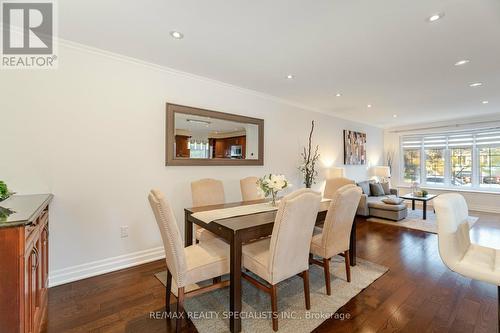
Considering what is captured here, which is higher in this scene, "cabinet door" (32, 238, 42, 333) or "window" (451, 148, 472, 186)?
"window" (451, 148, 472, 186)

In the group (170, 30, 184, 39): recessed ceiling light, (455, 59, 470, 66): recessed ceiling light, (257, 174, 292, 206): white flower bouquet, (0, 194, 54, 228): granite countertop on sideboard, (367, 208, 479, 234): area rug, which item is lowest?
(367, 208, 479, 234): area rug

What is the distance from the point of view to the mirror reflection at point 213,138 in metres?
3.12

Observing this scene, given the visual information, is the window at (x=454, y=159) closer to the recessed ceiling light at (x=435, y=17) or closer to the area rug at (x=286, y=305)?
the area rug at (x=286, y=305)

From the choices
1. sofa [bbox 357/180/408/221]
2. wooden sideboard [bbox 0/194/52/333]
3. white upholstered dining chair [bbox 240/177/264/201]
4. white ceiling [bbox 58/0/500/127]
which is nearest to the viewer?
wooden sideboard [bbox 0/194/52/333]

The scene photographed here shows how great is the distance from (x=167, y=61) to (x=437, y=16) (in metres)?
2.78

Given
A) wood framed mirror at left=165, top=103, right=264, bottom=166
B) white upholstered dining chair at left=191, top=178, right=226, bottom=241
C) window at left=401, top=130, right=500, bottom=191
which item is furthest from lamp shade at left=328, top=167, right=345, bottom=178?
window at left=401, top=130, right=500, bottom=191

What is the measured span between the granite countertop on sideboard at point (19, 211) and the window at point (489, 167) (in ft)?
29.0

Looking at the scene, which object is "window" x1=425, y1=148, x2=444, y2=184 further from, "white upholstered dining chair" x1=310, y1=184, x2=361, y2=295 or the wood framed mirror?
"white upholstered dining chair" x1=310, y1=184, x2=361, y2=295

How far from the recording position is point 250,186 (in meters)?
3.31

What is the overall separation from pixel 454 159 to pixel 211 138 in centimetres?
718

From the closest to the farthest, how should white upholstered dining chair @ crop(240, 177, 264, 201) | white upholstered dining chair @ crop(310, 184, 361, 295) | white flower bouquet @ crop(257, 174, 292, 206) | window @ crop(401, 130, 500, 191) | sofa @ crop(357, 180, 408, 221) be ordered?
white upholstered dining chair @ crop(310, 184, 361, 295), white flower bouquet @ crop(257, 174, 292, 206), white upholstered dining chair @ crop(240, 177, 264, 201), sofa @ crop(357, 180, 408, 221), window @ crop(401, 130, 500, 191)

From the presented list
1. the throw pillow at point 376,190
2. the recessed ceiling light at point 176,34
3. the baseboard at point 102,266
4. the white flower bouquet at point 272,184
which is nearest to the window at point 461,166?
the throw pillow at point 376,190

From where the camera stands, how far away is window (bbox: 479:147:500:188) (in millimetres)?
5785

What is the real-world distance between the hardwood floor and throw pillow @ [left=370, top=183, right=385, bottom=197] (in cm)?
309
